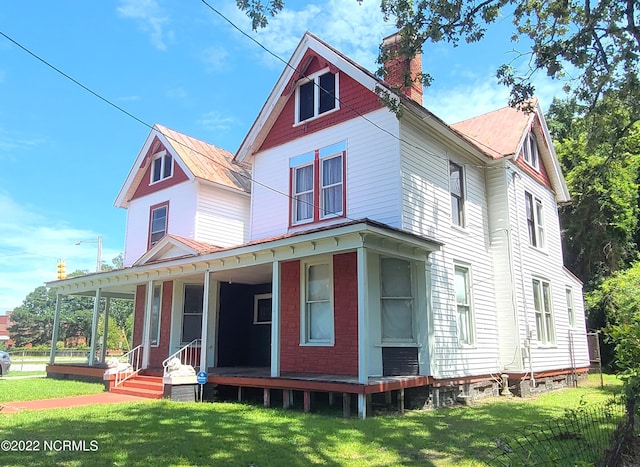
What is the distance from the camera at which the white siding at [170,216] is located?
59.1 feet

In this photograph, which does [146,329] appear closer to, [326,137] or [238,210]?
[238,210]

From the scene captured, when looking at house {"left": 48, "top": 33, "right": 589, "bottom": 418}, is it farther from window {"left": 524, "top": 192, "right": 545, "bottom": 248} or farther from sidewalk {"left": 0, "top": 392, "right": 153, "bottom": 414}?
sidewalk {"left": 0, "top": 392, "right": 153, "bottom": 414}

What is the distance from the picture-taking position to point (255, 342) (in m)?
15.6

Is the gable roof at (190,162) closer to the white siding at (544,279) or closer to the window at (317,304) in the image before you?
the window at (317,304)

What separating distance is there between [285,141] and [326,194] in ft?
8.01

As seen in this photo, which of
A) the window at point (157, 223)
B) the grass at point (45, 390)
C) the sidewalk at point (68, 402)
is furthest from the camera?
the window at point (157, 223)

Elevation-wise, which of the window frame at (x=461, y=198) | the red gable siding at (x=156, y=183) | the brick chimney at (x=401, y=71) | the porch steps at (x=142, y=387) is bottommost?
the porch steps at (x=142, y=387)

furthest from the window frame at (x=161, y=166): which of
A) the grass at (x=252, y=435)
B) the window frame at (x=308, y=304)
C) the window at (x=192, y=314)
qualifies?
the grass at (x=252, y=435)

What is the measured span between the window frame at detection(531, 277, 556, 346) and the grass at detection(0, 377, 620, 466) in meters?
5.08

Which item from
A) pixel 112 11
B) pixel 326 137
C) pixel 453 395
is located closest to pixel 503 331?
pixel 453 395

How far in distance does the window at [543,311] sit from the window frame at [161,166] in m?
13.7

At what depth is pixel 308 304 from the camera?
496 inches

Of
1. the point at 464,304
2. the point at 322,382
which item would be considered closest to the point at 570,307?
the point at 464,304

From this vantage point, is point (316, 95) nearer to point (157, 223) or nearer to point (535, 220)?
point (535, 220)
